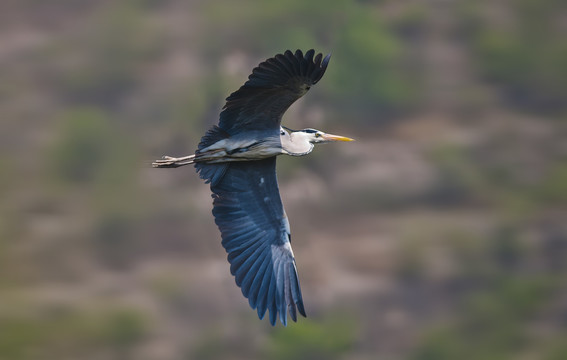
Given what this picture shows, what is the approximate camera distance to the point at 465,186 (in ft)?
51.1

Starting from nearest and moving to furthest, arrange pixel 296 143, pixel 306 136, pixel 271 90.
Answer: pixel 271 90
pixel 296 143
pixel 306 136

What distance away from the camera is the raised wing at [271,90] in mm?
6441

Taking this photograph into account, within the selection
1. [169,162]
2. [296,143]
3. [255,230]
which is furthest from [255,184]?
[169,162]

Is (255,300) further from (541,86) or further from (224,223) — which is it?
(541,86)

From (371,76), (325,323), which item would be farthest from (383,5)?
(325,323)

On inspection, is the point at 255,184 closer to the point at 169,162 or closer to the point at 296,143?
the point at 296,143

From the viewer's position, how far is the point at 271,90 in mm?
6625

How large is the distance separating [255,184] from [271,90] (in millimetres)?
953

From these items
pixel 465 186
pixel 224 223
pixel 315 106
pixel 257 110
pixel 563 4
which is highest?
pixel 563 4

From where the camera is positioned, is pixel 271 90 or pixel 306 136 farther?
pixel 306 136

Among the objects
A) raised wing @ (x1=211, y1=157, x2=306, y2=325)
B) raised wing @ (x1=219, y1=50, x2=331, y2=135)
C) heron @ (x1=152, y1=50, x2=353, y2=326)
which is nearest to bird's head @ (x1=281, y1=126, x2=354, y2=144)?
heron @ (x1=152, y1=50, x2=353, y2=326)

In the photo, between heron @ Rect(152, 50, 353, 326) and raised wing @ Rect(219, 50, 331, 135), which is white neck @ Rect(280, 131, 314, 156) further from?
raised wing @ Rect(219, 50, 331, 135)

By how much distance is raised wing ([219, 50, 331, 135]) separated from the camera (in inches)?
254

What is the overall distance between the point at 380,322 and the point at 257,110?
6.91 metres
